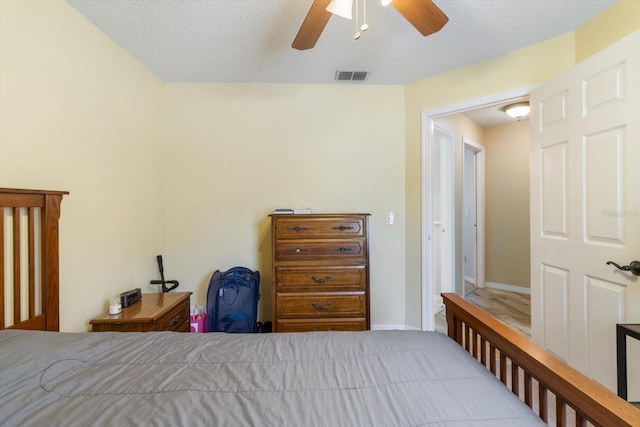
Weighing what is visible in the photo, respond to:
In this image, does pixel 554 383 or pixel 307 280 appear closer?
pixel 554 383

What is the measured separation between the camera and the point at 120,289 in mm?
1962

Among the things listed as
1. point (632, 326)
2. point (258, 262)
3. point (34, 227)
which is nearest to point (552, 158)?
point (632, 326)

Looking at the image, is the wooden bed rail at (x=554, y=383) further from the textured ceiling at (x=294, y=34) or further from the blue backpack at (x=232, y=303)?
the textured ceiling at (x=294, y=34)

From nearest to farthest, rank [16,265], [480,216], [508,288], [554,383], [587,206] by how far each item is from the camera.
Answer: [554,383], [16,265], [587,206], [508,288], [480,216]

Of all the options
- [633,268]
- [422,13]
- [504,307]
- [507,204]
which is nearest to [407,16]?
[422,13]

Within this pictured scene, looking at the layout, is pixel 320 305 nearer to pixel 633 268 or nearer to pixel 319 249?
pixel 319 249

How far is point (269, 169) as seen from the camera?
2533 mm

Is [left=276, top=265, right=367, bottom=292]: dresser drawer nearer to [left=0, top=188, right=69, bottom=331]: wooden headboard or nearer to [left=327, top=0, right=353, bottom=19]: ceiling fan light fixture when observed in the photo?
[left=0, top=188, right=69, bottom=331]: wooden headboard

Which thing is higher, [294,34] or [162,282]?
[294,34]

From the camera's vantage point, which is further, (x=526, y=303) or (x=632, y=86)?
(x=526, y=303)

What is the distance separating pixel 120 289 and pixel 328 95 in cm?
240

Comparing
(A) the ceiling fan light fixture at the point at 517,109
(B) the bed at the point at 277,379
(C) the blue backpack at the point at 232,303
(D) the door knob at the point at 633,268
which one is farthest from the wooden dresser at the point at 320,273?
(A) the ceiling fan light fixture at the point at 517,109

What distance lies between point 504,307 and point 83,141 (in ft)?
14.2

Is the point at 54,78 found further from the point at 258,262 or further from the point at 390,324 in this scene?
the point at 390,324
